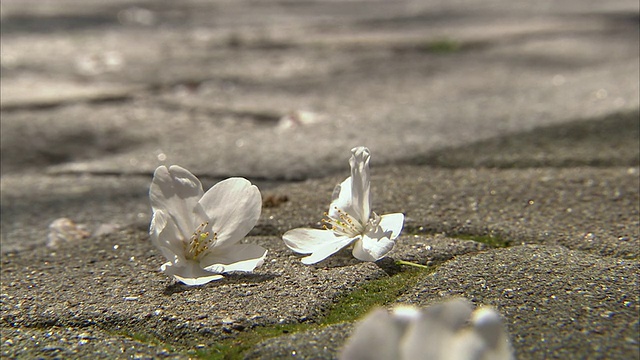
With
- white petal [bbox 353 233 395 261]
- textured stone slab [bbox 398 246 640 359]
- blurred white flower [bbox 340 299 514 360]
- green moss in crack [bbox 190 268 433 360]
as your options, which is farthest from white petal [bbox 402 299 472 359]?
white petal [bbox 353 233 395 261]

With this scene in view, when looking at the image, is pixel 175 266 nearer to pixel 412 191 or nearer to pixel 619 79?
pixel 412 191

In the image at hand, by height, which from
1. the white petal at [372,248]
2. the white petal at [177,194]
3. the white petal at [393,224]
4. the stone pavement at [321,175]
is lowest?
the stone pavement at [321,175]

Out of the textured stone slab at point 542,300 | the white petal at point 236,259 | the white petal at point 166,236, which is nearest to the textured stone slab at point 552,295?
the textured stone slab at point 542,300

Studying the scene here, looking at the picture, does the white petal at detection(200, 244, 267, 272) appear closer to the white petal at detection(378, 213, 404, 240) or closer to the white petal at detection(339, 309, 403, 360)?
the white petal at detection(378, 213, 404, 240)

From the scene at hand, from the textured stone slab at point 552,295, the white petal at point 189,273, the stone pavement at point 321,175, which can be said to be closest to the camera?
the textured stone slab at point 552,295

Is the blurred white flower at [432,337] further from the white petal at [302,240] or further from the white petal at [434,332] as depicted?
the white petal at [302,240]

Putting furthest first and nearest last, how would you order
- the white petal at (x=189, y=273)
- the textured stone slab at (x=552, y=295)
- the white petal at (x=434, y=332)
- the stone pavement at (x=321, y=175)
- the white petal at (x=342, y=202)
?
1. the white petal at (x=342, y=202)
2. the white petal at (x=189, y=273)
3. the stone pavement at (x=321, y=175)
4. the textured stone slab at (x=552, y=295)
5. the white petal at (x=434, y=332)

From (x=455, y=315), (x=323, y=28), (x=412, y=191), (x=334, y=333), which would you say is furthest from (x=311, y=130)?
(x=323, y=28)
